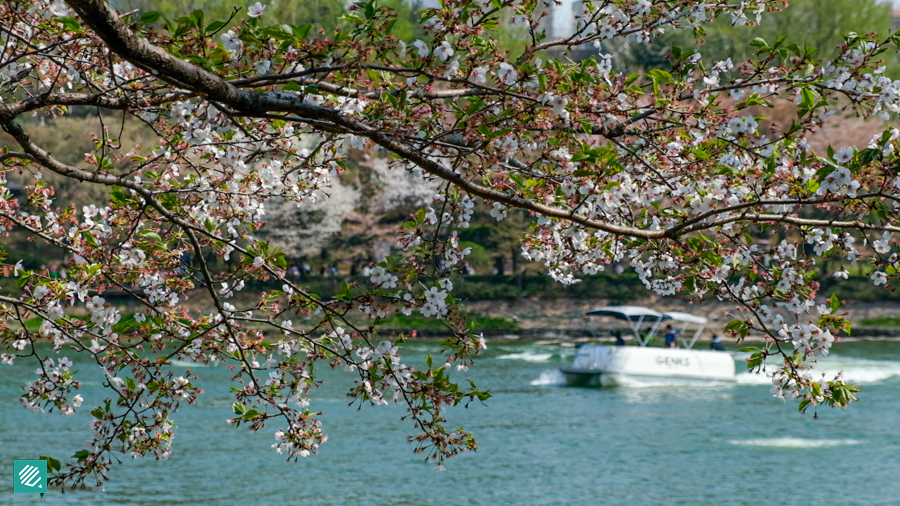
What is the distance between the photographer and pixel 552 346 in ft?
112

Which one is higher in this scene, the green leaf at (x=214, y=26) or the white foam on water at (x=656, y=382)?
the green leaf at (x=214, y=26)

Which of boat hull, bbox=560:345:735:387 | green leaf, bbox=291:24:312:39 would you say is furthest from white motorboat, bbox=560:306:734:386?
green leaf, bbox=291:24:312:39

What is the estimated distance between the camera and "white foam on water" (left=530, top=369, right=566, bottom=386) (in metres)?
25.1

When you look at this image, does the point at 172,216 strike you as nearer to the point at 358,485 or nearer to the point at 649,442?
the point at 358,485

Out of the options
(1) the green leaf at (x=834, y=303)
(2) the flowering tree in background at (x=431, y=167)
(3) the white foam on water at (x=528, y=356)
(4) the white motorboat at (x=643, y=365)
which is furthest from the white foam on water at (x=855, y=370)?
(1) the green leaf at (x=834, y=303)

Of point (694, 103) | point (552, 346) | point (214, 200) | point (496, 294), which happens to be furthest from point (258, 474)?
point (496, 294)

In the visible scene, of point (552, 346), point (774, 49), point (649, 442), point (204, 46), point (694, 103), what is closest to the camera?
point (204, 46)

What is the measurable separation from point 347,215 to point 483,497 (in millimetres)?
28675

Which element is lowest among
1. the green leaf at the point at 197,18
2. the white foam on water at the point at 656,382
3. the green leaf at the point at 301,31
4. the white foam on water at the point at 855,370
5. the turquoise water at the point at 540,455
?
the turquoise water at the point at 540,455

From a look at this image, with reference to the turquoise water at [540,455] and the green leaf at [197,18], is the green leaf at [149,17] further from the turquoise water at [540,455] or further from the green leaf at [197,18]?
the turquoise water at [540,455]

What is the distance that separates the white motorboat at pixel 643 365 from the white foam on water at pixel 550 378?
26cm

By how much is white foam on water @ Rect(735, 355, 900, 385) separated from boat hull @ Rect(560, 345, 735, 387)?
668 millimetres

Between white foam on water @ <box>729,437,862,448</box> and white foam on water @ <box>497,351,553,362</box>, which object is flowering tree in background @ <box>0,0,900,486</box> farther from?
white foam on water @ <box>497,351,553,362</box>

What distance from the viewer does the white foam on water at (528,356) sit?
30.1 meters
